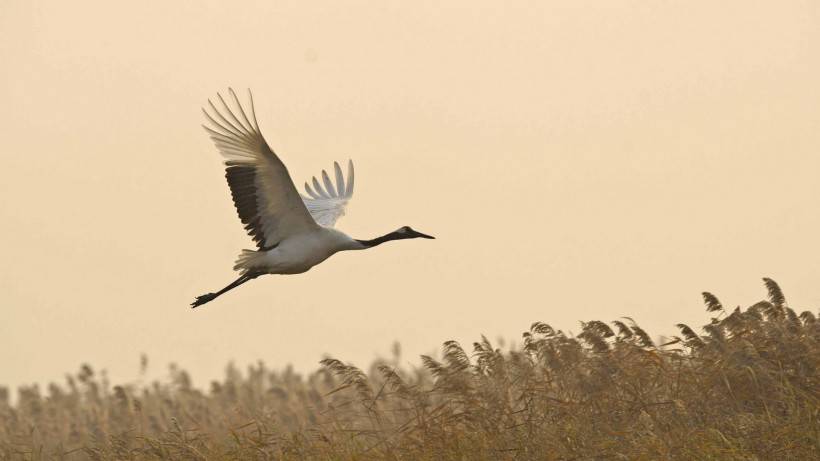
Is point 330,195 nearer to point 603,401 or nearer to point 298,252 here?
point 298,252

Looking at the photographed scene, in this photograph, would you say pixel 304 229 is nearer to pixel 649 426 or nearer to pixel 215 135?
pixel 215 135

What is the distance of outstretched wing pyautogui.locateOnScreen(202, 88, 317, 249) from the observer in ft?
31.6

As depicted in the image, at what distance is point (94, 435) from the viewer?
11.1 meters

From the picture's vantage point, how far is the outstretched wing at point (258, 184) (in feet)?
31.6

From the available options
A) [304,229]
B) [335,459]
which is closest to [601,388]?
[335,459]

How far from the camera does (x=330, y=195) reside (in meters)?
12.9

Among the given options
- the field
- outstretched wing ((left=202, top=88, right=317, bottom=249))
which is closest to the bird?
outstretched wing ((left=202, top=88, right=317, bottom=249))

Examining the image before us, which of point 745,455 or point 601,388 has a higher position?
point 601,388

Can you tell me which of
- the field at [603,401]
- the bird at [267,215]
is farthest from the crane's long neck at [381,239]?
the field at [603,401]

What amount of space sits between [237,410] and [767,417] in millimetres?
4350

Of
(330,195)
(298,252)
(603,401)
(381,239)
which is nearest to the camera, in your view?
(603,401)

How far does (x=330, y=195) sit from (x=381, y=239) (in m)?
1.69

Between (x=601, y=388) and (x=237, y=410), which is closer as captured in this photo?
(x=601, y=388)

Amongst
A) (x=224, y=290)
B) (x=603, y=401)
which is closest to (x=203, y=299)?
(x=224, y=290)
